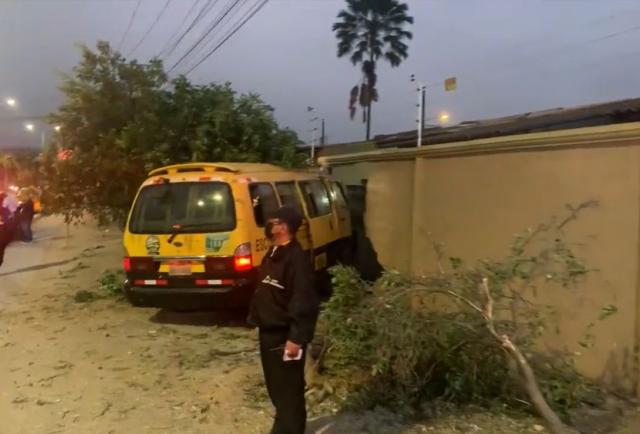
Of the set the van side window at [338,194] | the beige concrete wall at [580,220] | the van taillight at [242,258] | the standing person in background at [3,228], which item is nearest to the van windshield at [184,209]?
the van taillight at [242,258]

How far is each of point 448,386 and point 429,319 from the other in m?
0.58

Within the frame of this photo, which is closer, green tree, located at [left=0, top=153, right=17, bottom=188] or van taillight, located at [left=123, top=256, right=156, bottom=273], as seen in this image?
van taillight, located at [left=123, top=256, right=156, bottom=273]

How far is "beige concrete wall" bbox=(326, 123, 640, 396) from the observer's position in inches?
201

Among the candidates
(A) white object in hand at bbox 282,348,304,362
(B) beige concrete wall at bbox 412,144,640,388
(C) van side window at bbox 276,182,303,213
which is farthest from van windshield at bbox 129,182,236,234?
(A) white object in hand at bbox 282,348,304,362

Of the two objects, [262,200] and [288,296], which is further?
[262,200]

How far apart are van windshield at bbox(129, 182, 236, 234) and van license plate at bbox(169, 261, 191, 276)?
369 mm

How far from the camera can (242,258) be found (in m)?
7.28

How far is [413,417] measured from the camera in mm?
4684

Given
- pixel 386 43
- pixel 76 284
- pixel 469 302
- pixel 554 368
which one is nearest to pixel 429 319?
pixel 469 302

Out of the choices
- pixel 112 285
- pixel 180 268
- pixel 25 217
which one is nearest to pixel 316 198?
pixel 180 268

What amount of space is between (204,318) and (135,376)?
2518 millimetres

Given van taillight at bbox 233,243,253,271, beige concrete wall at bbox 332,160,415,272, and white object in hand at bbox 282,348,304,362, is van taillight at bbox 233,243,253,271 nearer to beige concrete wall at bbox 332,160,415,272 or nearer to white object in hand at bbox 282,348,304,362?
beige concrete wall at bbox 332,160,415,272

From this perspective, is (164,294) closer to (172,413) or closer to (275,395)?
(172,413)

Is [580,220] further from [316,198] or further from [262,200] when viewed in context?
[316,198]
